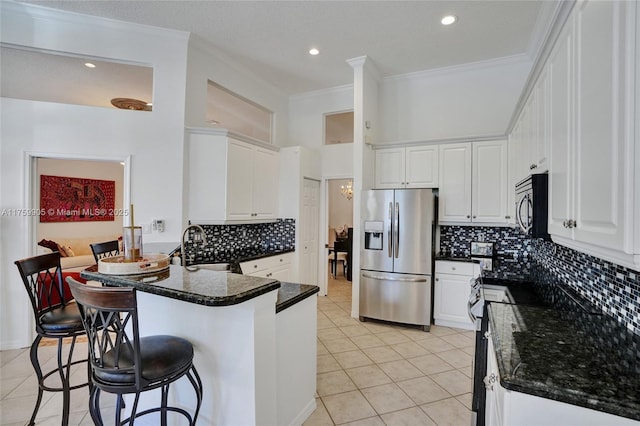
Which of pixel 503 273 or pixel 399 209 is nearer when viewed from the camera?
pixel 503 273

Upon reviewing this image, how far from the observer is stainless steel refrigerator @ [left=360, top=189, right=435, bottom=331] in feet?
12.5

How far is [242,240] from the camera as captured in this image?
475 cm

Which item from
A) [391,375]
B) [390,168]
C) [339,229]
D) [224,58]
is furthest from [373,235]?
[339,229]

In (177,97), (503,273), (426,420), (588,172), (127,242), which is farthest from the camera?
(177,97)

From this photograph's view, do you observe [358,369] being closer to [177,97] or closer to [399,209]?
[399,209]

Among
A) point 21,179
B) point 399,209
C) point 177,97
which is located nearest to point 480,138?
point 399,209

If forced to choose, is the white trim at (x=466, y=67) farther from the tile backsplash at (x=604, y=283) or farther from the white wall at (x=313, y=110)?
the tile backsplash at (x=604, y=283)

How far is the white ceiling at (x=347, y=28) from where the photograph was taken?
10.2 feet

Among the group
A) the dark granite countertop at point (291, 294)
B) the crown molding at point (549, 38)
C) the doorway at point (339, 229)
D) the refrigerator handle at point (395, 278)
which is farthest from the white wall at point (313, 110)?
the dark granite countertop at point (291, 294)

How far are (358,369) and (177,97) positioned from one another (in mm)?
3634

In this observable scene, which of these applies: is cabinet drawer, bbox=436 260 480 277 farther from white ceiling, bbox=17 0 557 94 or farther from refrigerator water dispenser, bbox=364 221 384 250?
white ceiling, bbox=17 0 557 94

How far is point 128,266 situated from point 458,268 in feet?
11.8

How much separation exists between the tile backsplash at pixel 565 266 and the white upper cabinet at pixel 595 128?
1.11 ft

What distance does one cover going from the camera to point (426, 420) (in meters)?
2.20
